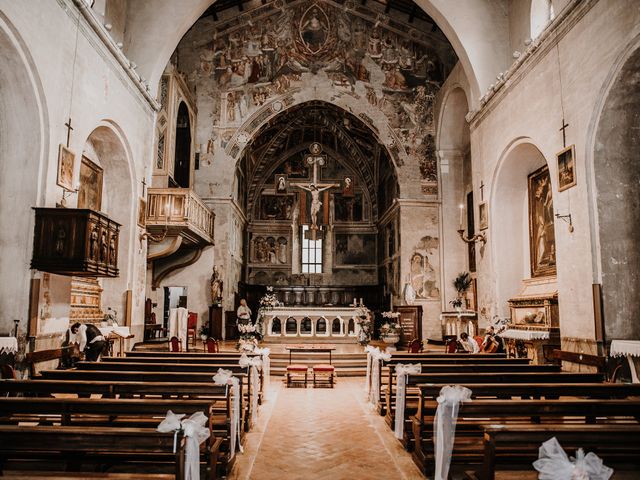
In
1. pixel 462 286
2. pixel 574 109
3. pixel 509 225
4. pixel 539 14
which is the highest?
pixel 539 14

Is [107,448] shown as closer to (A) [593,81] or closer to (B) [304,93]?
(A) [593,81]

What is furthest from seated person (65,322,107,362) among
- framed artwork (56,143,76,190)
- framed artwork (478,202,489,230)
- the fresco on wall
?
the fresco on wall

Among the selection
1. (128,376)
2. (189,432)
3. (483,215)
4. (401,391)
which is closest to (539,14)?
(483,215)

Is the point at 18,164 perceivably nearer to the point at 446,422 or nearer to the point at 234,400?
the point at 234,400

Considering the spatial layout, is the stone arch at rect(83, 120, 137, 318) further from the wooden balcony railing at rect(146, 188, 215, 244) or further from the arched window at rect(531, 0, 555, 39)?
the arched window at rect(531, 0, 555, 39)

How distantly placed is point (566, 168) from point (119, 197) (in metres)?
9.88

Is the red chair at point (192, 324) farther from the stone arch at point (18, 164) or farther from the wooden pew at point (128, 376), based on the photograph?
the wooden pew at point (128, 376)

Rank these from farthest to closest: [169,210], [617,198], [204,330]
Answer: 1. [204,330]
2. [169,210]
3. [617,198]

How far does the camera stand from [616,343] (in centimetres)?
788

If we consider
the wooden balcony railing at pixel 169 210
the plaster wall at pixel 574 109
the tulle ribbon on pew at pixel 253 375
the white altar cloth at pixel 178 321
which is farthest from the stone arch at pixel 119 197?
the plaster wall at pixel 574 109

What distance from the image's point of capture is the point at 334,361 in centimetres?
1255

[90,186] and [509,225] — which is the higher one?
[90,186]

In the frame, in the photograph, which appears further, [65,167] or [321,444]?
[65,167]

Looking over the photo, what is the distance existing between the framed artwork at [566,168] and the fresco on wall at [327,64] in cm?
1009
